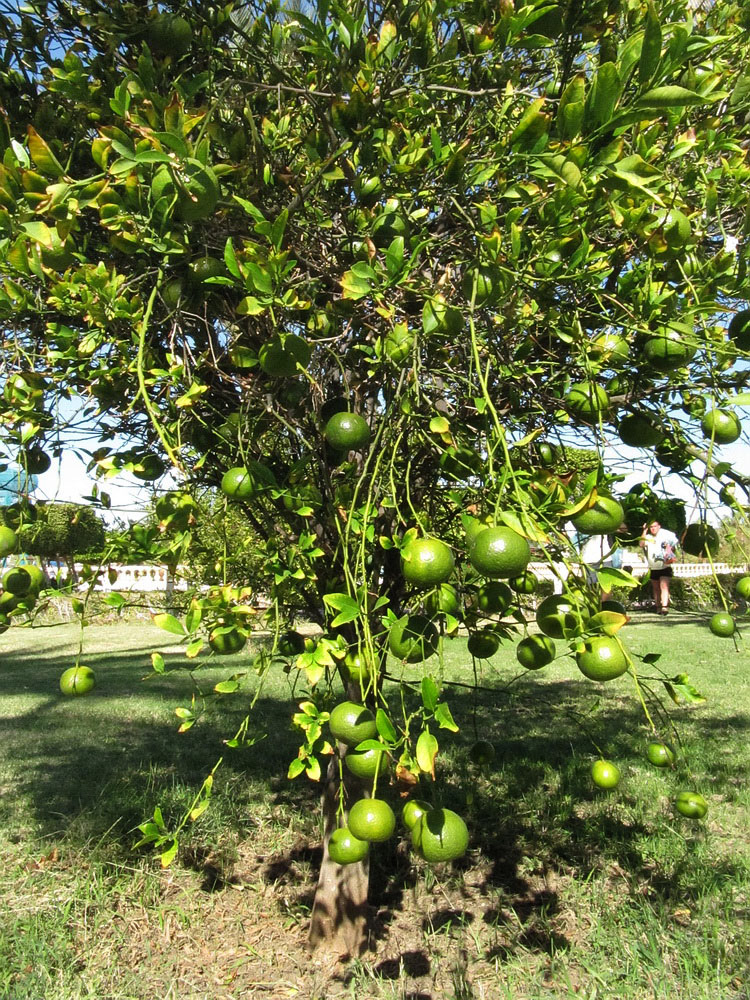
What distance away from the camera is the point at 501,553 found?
4.31ft

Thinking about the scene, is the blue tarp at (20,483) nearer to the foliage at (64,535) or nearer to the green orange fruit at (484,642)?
the foliage at (64,535)

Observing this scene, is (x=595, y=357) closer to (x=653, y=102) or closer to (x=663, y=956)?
(x=653, y=102)

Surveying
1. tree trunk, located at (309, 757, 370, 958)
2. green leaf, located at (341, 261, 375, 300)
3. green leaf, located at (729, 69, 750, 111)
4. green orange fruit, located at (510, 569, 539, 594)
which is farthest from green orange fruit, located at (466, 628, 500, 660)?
green leaf, located at (729, 69, 750, 111)

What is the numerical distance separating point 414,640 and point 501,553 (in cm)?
36

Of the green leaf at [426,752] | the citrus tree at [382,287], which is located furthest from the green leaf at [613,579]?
the green leaf at [426,752]

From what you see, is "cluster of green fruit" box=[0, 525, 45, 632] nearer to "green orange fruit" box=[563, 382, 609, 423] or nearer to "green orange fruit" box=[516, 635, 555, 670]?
"green orange fruit" box=[516, 635, 555, 670]

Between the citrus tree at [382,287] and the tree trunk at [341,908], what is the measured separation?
3.13 ft

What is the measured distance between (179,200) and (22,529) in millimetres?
935

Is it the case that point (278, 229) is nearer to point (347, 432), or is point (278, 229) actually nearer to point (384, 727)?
point (347, 432)

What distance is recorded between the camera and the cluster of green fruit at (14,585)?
68.4 inches

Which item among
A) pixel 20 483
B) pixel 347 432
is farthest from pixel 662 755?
pixel 20 483

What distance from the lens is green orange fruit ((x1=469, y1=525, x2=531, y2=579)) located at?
1312 millimetres

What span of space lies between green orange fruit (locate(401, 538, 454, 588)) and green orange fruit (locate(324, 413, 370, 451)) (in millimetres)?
386

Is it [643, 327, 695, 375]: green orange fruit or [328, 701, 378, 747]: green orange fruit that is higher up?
[643, 327, 695, 375]: green orange fruit
